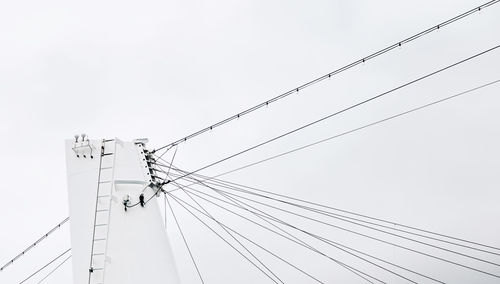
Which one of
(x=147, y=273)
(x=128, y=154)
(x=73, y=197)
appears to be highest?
(x=128, y=154)

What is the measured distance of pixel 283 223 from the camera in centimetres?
1327

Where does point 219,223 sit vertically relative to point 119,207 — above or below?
below

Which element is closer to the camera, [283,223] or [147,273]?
[147,273]

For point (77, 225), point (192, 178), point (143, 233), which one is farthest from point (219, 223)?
point (77, 225)

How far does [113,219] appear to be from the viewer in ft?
38.0

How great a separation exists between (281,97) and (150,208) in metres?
4.21

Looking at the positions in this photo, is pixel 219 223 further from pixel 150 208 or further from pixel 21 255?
pixel 21 255

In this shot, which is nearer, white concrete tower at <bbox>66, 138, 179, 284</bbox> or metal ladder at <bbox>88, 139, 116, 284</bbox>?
metal ladder at <bbox>88, 139, 116, 284</bbox>

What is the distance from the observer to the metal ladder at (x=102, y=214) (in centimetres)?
1059

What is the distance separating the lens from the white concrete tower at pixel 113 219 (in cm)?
1081

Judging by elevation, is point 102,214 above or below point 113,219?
above

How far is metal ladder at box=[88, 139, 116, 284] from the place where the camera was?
1059cm

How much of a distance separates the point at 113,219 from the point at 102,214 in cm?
27

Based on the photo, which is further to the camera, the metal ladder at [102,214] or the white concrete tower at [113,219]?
the white concrete tower at [113,219]
